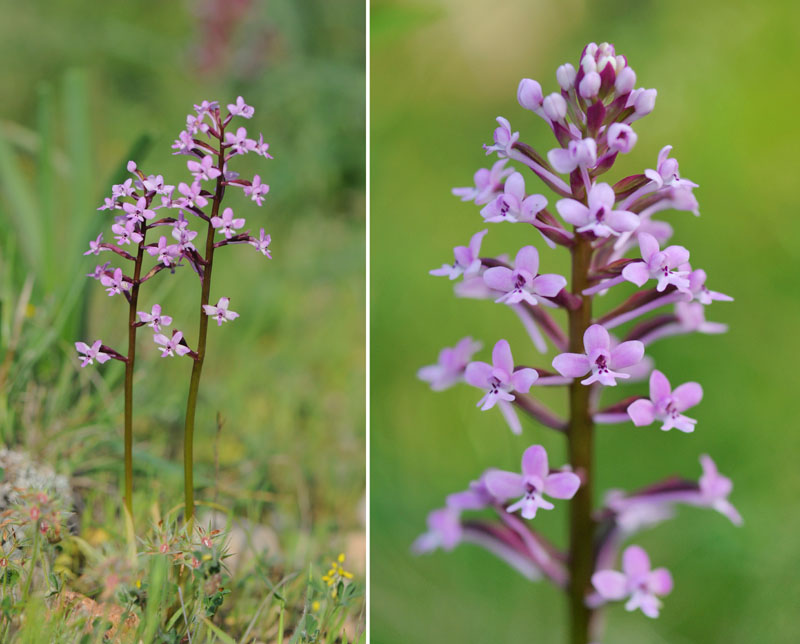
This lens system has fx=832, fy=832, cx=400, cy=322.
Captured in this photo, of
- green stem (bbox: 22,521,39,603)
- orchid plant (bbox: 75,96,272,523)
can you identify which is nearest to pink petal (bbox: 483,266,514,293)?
orchid plant (bbox: 75,96,272,523)

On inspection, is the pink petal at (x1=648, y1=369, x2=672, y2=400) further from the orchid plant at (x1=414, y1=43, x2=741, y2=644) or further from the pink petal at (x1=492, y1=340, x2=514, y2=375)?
the pink petal at (x1=492, y1=340, x2=514, y2=375)

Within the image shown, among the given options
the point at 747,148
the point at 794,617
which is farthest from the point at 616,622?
the point at 747,148

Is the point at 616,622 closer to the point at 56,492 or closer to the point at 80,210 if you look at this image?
the point at 56,492

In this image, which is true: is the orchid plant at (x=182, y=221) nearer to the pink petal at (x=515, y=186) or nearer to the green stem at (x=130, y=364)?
the green stem at (x=130, y=364)

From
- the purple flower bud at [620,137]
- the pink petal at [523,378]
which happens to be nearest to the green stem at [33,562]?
the pink petal at [523,378]

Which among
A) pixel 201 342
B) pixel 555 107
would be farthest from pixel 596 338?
pixel 201 342
